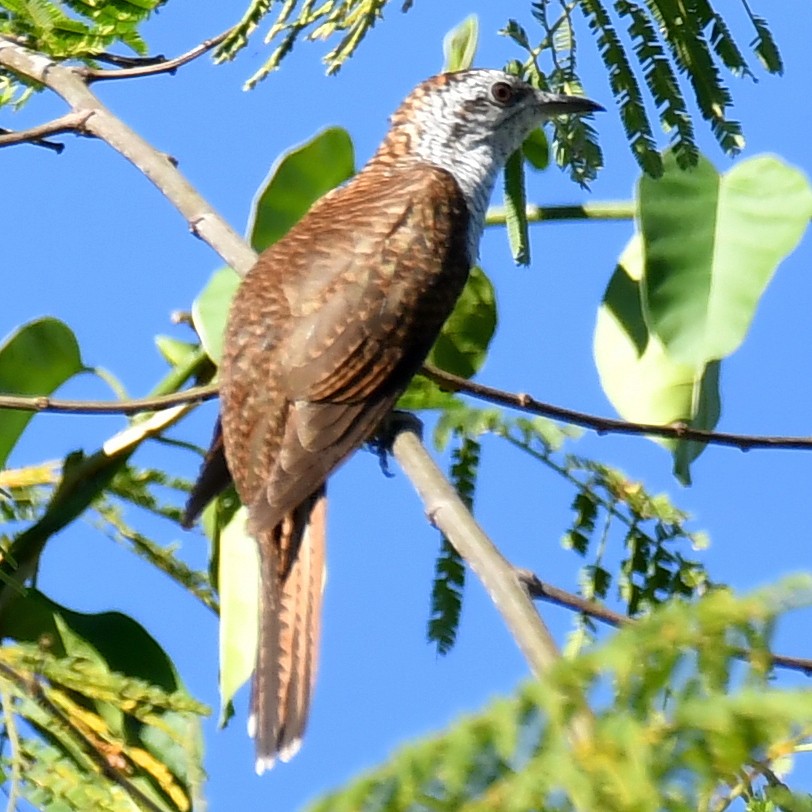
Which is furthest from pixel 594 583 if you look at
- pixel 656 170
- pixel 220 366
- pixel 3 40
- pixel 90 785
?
pixel 3 40

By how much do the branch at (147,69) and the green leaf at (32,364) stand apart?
2.25 ft

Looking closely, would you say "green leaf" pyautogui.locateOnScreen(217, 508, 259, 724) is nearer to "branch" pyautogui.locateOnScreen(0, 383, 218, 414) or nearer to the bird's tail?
the bird's tail

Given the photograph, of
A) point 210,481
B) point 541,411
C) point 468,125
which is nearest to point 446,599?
point 541,411

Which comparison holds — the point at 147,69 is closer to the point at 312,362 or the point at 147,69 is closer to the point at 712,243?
the point at 312,362

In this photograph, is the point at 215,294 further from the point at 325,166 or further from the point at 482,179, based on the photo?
the point at 482,179

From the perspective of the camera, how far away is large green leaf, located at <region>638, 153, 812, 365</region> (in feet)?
10.4

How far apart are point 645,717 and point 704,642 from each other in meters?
0.07

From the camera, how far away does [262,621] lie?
3234 mm

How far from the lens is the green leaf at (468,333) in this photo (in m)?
3.76

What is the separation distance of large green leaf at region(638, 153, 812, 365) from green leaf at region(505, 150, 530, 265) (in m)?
0.26

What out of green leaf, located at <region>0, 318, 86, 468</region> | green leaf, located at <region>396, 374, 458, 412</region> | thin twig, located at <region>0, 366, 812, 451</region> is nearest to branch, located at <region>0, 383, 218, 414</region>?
thin twig, located at <region>0, 366, 812, 451</region>

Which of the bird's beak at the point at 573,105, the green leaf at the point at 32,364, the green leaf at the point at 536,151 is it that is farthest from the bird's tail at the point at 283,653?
the green leaf at the point at 536,151

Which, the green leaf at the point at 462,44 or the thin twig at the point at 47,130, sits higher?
the green leaf at the point at 462,44

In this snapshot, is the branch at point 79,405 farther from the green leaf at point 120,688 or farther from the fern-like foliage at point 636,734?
the fern-like foliage at point 636,734
